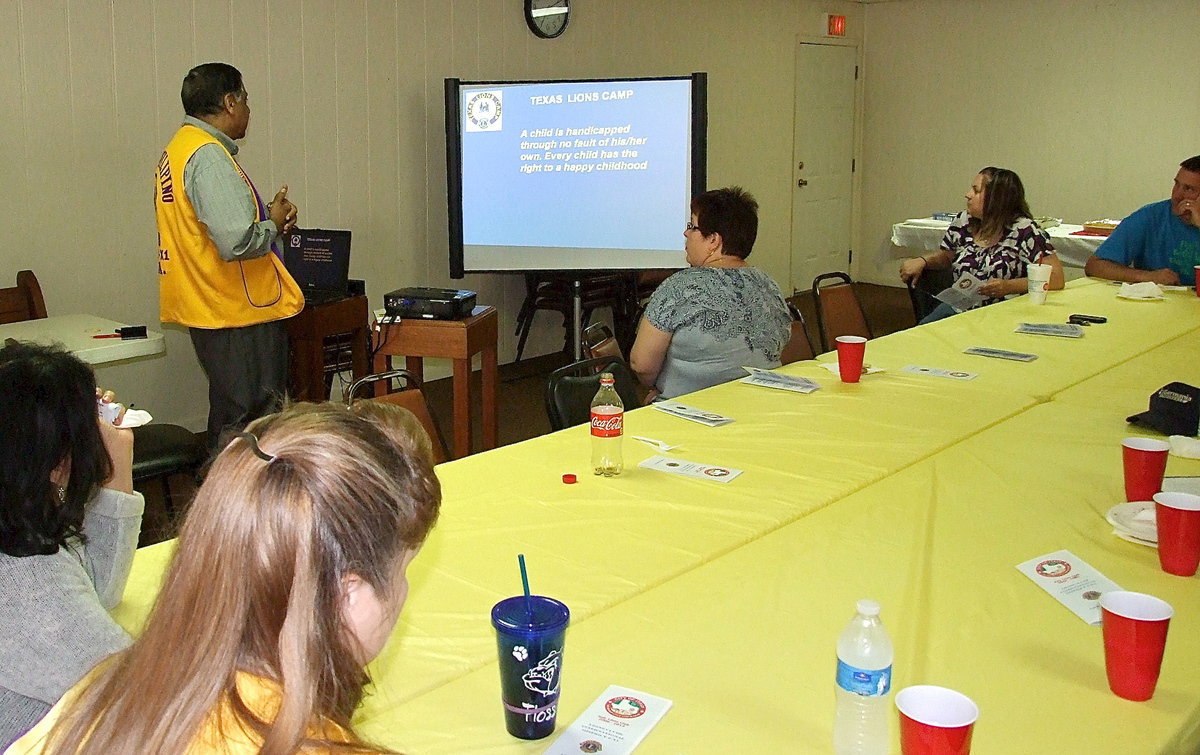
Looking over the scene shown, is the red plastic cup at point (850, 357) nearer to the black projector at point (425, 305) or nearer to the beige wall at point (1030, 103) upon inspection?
the black projector at point (425, 305)

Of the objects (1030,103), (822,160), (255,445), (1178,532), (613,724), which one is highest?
(1030,103)

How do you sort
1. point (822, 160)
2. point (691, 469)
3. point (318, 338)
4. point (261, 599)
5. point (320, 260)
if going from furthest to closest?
1. point (822, 160)
2. point (320, 260)
3. point (318, 338)
4. point (691, 469)
5. point (261, 599)

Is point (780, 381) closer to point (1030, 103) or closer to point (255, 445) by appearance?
point (255, 445)

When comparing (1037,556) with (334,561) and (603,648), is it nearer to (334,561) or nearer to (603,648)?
(603,648)

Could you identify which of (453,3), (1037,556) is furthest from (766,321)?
(453,3)

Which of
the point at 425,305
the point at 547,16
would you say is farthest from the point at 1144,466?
the point at 547,16

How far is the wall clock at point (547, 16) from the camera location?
251 inches

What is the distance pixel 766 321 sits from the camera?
344 centimetres

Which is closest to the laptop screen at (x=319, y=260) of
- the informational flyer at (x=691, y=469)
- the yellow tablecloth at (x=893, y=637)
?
the informational flyer at (x=691, y=469)

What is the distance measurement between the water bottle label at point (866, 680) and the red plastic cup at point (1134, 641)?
362 millimetres

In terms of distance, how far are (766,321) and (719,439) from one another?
918 mm

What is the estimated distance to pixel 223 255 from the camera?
13.0ft

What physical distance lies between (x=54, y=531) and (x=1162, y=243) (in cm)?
473

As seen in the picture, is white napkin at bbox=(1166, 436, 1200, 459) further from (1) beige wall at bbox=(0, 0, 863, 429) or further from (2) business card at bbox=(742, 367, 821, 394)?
(1) beige wall at bbox=(0, 0, 863, 429)
